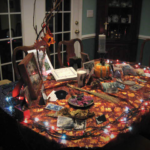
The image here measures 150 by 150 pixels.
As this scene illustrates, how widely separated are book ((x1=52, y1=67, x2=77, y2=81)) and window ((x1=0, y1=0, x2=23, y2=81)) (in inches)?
45.0

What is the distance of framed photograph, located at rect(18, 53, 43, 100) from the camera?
136 cm

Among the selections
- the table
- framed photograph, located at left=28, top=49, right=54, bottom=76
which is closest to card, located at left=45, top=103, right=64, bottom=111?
the table

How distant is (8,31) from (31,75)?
4.90 ft

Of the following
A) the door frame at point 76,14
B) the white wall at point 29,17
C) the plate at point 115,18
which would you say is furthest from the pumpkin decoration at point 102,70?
the plate at point 115,18

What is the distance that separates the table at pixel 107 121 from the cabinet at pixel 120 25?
2.63m

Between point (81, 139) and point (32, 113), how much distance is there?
407 millimetres

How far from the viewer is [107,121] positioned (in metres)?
1.22

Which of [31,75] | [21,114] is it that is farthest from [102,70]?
[21,114]

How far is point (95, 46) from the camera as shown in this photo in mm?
4301

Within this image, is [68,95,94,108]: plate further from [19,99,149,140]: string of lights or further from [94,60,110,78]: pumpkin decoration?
[94,60,110,78]: pumpkin decoration

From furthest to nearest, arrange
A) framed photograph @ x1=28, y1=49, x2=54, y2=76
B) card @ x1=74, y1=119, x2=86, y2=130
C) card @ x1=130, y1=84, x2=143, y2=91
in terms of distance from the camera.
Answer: framed photograph @ x1=28, y1=49, x2=54, y2=76 < card @ x1=130, y1=84, x2=143, y2=91 < card @ x1=74, y1=119, x2=86, y2=130

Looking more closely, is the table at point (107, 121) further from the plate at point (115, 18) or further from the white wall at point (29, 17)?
the plate at point (115, 18)

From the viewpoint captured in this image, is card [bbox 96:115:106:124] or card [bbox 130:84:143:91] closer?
card [bbox 96:115:106:124]

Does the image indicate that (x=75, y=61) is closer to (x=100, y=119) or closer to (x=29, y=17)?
(x=100, y=119)
